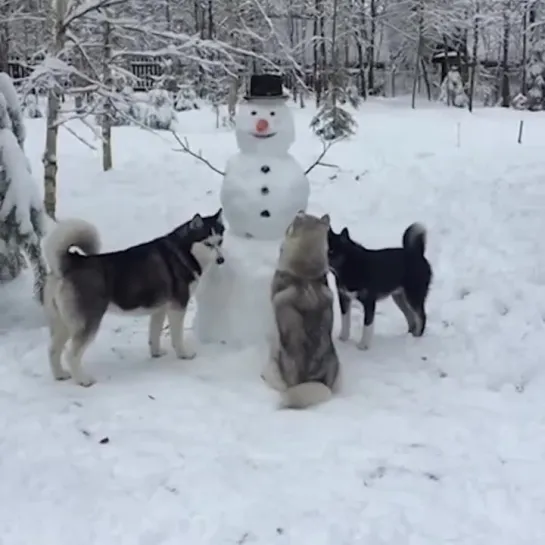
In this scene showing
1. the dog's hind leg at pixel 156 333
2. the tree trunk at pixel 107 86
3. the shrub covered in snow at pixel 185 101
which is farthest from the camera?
the shrub covered in snow at pixel 185 101

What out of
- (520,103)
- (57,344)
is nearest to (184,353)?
(57,344)

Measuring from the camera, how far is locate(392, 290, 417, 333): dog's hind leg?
5258mm

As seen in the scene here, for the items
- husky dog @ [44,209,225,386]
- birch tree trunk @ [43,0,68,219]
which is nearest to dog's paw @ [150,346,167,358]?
husky dog @ [44,209,225,386]

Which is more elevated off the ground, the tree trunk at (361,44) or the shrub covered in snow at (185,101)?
the tree trunk at (361,44)

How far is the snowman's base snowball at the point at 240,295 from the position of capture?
4.99 metres

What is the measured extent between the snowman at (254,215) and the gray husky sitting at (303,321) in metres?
0.50

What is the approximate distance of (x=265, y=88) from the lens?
505cm

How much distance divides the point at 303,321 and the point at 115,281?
45.4 inches

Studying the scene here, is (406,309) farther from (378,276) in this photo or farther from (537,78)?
(537,78)

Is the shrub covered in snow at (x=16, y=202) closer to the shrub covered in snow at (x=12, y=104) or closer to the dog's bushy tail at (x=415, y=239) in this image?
the shrub covered in snow at (x=12, y=104)

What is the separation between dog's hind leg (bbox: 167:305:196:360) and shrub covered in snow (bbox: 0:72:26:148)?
2.02 metres

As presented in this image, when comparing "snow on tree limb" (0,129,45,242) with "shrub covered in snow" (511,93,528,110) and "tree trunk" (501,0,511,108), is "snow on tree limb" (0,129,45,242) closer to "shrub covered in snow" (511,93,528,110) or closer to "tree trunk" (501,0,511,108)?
"shrub covered in snow" (511,93,528,110)

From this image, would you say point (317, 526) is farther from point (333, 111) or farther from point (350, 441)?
point (333, 111)

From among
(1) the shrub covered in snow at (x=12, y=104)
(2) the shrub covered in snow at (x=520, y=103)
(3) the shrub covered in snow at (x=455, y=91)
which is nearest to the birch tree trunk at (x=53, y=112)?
(1) the shrub covered in snow at (x=12, y=104)
